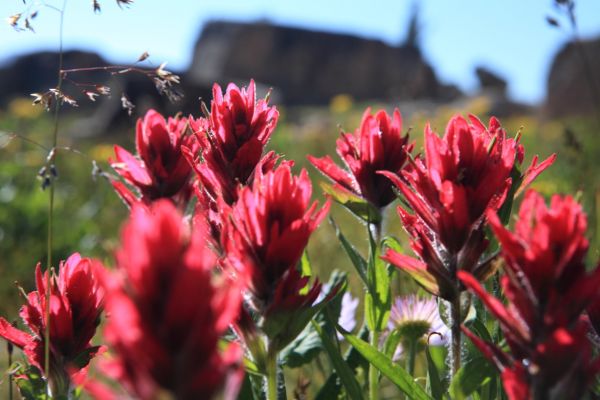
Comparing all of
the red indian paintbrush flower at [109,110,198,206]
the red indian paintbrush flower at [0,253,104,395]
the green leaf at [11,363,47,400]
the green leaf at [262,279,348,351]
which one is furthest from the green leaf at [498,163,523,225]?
the green leaf at [11,363,47,400]

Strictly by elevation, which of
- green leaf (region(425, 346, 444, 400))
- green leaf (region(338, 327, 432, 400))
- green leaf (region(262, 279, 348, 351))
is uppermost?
green leaf (region(262, 279, 348, 351))

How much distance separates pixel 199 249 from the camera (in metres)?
0.53

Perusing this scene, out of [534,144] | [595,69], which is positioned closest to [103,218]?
[534,144]

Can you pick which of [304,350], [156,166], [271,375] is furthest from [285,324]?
[304,350]

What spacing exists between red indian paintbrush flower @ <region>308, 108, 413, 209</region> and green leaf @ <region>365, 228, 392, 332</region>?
76mm

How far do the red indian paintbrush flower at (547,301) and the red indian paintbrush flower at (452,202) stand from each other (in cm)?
18

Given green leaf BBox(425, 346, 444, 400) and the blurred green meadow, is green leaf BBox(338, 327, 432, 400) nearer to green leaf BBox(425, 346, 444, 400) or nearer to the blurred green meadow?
green leaf BBox(425, 346, 444, 400)

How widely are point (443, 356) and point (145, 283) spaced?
1.14 m

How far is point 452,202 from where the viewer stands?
0.84 metres

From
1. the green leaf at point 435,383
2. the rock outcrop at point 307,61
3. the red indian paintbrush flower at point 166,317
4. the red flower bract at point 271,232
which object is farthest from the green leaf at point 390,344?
the rock outcrop at point 307,61

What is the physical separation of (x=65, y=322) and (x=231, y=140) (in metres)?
0.37

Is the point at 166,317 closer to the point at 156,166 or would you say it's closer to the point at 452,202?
the point at 452,202

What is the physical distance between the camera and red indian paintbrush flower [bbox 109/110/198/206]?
1141mm

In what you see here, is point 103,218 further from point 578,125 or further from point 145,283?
point 578,125
